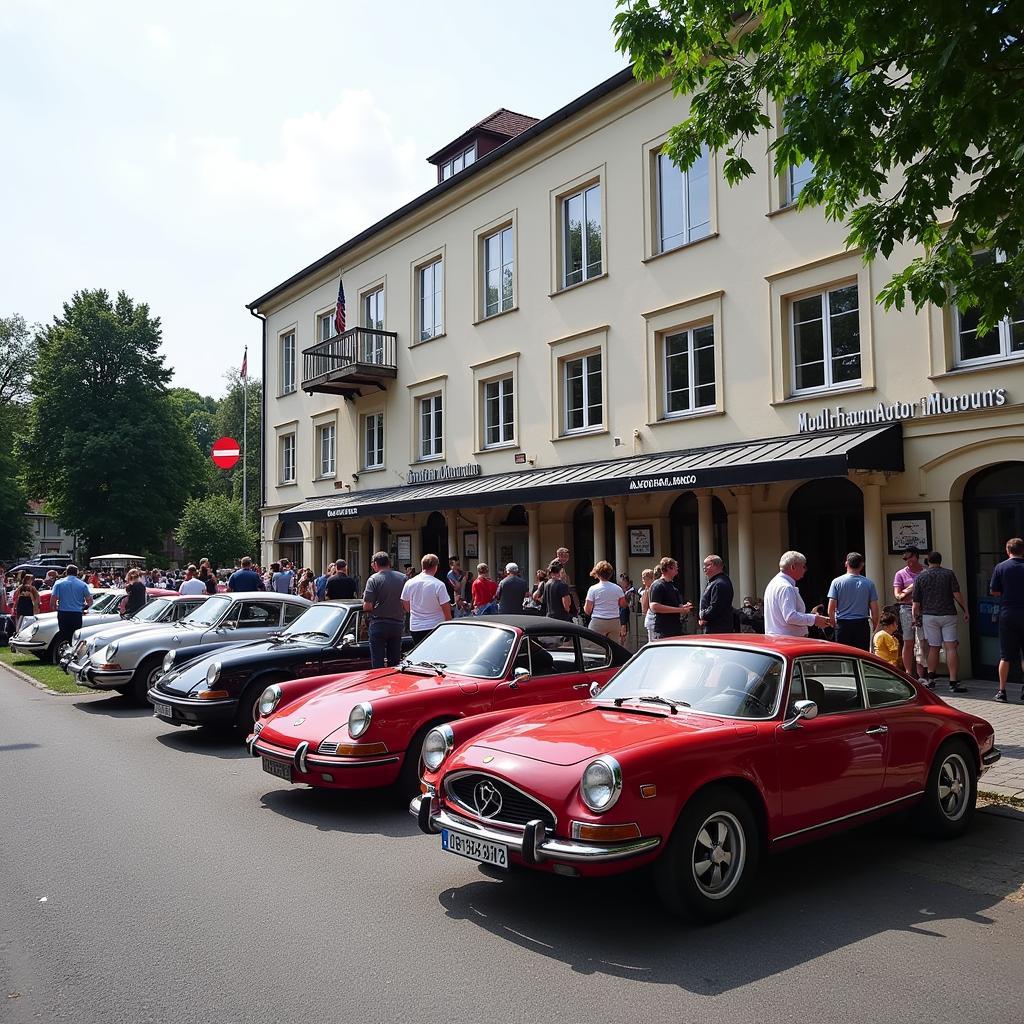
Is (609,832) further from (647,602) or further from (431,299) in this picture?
(431,299)

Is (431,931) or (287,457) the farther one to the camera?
(287,457)

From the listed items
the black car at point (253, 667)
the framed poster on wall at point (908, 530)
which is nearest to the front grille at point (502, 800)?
the black car at point (253, 667)

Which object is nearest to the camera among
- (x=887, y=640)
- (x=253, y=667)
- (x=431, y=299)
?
(x=253, y=667)

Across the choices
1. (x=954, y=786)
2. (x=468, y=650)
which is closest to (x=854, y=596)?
(x=954, y=786)

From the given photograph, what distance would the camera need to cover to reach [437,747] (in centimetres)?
609

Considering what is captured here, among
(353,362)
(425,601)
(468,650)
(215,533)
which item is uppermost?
(353,362)

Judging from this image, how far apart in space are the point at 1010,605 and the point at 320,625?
8120mm

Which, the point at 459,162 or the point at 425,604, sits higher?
the point at 459,162

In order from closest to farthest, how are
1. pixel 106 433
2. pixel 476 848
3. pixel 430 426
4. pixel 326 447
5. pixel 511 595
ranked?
pixel 476 848, pixel 511 595, pixel 430 426, pixel 326 447, pixel 106 433

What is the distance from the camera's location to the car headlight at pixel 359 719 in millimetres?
6797

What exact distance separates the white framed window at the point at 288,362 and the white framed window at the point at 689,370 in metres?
17.6

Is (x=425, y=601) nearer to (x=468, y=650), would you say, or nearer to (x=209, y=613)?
(x=209, y=613)

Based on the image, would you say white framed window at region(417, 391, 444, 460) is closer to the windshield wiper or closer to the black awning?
the black awning

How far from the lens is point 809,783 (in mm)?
5258
